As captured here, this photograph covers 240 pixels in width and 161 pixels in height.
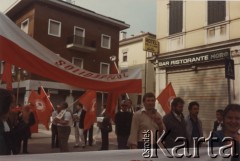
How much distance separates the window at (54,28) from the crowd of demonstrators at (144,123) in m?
24.4

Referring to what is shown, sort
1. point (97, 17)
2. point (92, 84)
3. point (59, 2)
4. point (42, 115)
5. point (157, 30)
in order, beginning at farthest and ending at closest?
1. point (97, 17)
2. point (59, 2)
3. point (157, 30)
4. point (42, 115)
5. point (92, 84)

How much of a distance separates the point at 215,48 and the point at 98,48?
1815cm

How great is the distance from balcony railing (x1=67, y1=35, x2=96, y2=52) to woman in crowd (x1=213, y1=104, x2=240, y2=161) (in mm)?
25959

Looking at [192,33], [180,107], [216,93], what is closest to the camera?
[180,107]

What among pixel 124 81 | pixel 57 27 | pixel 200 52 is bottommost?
pixel 124 81

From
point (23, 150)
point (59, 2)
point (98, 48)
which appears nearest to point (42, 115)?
point (23, 150)

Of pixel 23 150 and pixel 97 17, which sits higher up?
pixel 97 17

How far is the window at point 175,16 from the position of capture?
53.6ft

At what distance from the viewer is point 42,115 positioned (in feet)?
39.1

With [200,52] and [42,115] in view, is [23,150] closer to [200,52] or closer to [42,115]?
[42,115]

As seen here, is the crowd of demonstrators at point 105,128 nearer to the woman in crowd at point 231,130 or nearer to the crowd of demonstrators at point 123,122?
the crowd of demonstrators at point 123,122

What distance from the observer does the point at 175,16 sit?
1667 centimetres

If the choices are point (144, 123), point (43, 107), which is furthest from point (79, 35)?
point (144, 123)

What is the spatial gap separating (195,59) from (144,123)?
1077cm
